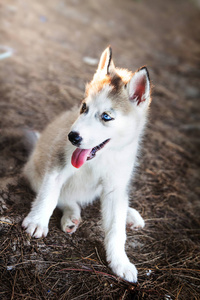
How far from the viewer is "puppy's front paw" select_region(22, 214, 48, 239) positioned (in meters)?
2.51

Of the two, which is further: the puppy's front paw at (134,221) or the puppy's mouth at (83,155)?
the puppy's front paw at (134,221)

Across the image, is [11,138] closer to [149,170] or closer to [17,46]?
[149,170]

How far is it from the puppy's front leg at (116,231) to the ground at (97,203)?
0.09 metres

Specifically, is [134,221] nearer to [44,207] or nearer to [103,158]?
[103,158]

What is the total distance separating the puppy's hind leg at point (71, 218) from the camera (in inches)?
107

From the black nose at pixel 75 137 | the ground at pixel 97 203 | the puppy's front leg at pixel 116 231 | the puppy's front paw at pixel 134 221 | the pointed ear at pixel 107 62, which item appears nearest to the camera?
the black nose at pixel 75 137

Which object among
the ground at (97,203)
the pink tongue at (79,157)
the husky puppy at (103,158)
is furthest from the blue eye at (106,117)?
the ground at (97,203)

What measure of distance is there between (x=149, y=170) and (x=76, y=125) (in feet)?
6.54

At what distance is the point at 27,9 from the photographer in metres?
8.36

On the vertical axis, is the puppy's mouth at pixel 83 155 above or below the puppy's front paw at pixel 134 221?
above

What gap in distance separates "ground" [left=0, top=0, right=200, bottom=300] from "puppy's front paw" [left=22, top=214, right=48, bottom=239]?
57 millimetres

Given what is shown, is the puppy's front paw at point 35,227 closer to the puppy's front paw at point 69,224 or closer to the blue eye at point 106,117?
the puppy's front paw at point 69,224

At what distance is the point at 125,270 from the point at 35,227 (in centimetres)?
83

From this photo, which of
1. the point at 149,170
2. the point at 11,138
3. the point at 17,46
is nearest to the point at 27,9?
the point at 17,46
